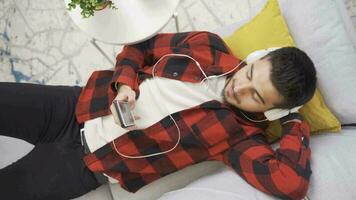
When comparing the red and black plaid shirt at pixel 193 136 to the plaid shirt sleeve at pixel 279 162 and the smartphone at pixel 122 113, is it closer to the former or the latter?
the plaid shirt sleeve at pixel 279 162

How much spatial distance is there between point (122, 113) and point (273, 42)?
58 centimetres

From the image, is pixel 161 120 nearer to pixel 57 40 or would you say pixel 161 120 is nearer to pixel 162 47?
pixel 162 47

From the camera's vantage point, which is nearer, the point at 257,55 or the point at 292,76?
the point at 292,76

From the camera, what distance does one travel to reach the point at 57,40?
5.89ft

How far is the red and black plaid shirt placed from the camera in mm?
1028

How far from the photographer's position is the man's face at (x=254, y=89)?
1.02 m

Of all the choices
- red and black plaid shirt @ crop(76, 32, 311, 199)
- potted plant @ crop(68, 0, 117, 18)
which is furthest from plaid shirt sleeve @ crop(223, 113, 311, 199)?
potted plant @ crop(68, 0, 117, 18)

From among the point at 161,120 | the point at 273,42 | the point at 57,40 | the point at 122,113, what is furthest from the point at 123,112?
the point at 57,40

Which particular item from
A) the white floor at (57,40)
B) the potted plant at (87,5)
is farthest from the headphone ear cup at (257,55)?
the white floor at (57,40)

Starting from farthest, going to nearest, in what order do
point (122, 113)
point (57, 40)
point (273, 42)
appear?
1. point (57, 40)
2. point (273, 42)
3. point (122, 113)

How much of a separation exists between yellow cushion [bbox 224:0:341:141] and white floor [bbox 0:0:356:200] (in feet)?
1.76

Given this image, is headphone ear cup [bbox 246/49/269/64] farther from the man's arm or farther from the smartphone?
the smartphone

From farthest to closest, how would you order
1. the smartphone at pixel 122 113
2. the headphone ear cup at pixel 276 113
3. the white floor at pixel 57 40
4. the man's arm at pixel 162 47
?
1. the white floor at pixel 57 40
2. the man's arm at pixel 162 47
3. the headphone ear cup at pixel 276 113
4. the smartphone at pixel 122 113

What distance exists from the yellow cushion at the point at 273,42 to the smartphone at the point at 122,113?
50cm
